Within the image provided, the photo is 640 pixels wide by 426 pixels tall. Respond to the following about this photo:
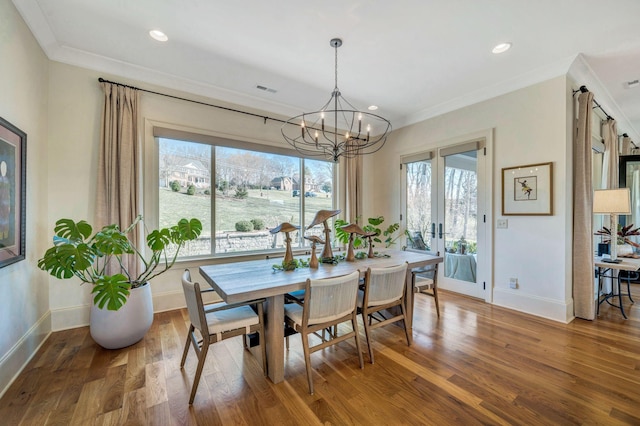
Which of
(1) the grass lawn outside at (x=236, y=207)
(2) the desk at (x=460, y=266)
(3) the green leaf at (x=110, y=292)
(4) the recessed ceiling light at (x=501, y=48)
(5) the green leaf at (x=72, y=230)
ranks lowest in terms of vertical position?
(2) the desk at (x=460, y=266)

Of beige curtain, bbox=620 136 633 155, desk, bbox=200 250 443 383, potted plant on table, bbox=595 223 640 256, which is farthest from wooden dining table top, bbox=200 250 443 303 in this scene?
beige curtain, bbox=620 136 633 155

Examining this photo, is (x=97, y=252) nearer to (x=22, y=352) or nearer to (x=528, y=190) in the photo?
(x=22, y=352)

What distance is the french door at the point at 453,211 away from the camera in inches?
155

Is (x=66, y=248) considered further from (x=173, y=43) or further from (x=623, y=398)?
(x=623, y=398)

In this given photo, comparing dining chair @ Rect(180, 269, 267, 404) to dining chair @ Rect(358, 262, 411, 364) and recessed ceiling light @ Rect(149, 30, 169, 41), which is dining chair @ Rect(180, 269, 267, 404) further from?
recessed ceiling light @ Rect(149, 30, 169, 41)

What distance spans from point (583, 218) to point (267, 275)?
3668 mm

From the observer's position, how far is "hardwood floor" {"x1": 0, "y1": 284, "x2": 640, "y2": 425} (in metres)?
1.72

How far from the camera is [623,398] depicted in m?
1.87

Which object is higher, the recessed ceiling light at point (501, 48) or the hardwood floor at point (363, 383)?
the recessed ceiling light at point (501, 48)

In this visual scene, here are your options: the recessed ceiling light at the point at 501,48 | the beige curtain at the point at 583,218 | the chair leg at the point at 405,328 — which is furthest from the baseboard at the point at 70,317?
the beige curtain at the point at 583,218

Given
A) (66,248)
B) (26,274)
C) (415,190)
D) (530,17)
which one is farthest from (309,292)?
(415,190)

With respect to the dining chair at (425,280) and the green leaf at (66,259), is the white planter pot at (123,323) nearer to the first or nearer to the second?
the green leaf at (66,259)

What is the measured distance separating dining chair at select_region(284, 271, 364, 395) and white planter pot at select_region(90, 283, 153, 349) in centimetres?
148

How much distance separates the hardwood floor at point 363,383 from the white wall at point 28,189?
0.74 ft
